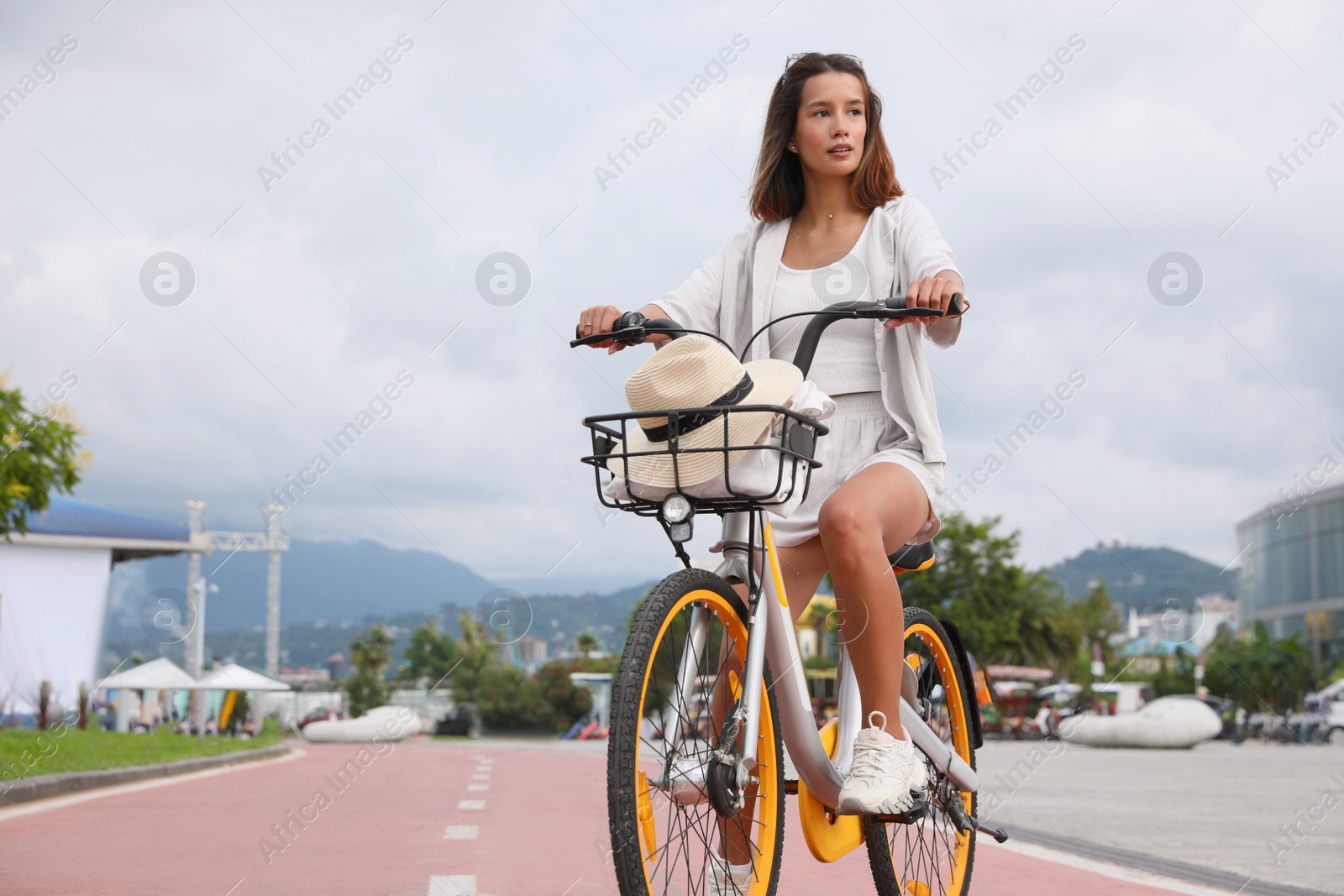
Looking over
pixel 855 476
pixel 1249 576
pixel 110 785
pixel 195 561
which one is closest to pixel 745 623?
pixel 855 476

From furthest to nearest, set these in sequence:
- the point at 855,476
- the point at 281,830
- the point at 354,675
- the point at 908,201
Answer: the point at 354,675, the point at 281,830, the point at 908,201, the point at 855,476

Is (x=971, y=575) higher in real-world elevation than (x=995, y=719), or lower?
higher

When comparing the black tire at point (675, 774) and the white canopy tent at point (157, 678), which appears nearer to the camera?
the black tire at point (675, 774)

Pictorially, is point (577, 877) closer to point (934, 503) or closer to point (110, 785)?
point (934, 503)

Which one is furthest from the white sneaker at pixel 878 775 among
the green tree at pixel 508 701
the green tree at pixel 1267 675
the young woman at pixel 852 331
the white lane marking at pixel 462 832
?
the green tree at pixel 508 701

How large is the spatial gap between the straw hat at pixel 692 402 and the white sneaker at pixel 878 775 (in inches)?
32.7

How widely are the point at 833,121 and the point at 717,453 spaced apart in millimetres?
1126

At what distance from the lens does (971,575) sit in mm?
43906

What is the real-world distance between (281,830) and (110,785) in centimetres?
482

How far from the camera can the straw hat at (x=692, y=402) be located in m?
2.52

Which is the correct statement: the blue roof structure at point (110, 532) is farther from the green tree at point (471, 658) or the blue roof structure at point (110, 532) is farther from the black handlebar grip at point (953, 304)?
the black handlebar grip at point (953, 304)

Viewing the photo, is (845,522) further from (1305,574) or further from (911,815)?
(1305,574)

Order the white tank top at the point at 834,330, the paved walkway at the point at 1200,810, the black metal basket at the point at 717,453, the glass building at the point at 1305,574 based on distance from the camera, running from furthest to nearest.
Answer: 1. the glass building at the point at 1305,574
2. the paved walkway at the point at 1200,810
3. the white tank top at the point at 834,330
4. the black metal basket at the point at 717,453

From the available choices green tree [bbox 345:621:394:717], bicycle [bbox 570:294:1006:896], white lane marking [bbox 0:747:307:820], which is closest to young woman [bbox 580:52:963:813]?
bicycle [bbox 570:294:1006:896]
